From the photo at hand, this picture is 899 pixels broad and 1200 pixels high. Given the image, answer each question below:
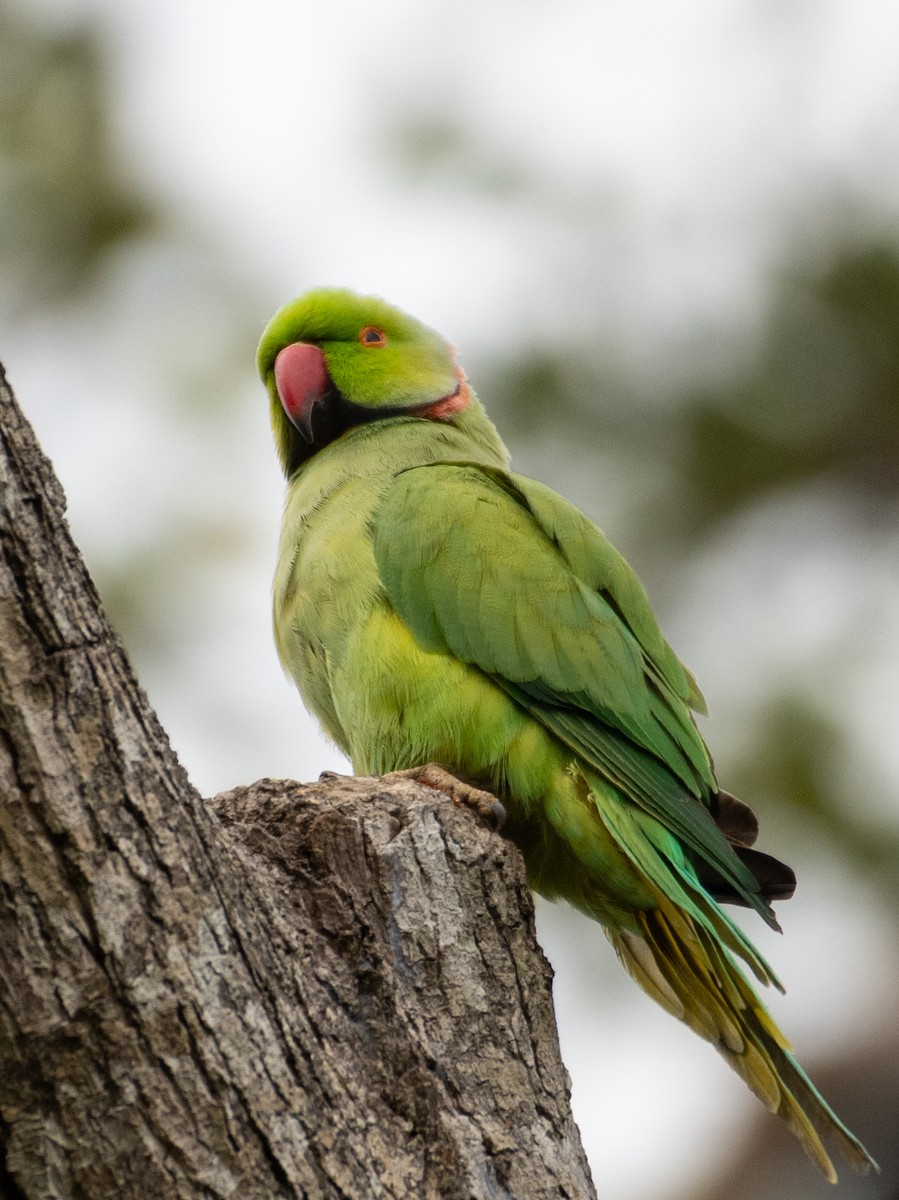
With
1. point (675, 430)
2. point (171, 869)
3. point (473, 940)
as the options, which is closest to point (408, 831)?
point (473, 940)

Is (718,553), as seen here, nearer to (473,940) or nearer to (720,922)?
(720,922)

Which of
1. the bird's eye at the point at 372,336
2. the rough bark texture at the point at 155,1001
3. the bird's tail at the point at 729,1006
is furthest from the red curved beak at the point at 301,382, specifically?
the rough bark texture at the point at 155,1001

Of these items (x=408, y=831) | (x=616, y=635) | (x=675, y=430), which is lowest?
(x=408, y=831)

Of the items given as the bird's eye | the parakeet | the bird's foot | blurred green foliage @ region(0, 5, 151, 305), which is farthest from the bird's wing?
blurred green foliage @ region(0, 5, 151, 305)

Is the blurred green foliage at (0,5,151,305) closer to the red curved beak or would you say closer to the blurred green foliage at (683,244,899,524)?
the red curved beak

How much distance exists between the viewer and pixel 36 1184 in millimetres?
1936

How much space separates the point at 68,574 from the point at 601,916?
2.08 m

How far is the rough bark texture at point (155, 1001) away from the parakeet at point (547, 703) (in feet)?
3.06

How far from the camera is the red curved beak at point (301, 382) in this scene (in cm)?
481

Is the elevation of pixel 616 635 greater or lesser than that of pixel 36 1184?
greater

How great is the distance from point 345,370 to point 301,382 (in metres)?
0.17

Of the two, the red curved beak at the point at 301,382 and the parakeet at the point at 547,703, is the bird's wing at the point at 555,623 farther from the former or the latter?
the red curved beak at the point at 301,382

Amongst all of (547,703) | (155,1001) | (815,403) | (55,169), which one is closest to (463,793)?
(547,703)

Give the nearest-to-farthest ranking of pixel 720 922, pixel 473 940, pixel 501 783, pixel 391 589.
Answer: pixel 473 940 < pixel 720 922 < pixel 501 783 < pixel 391 589
